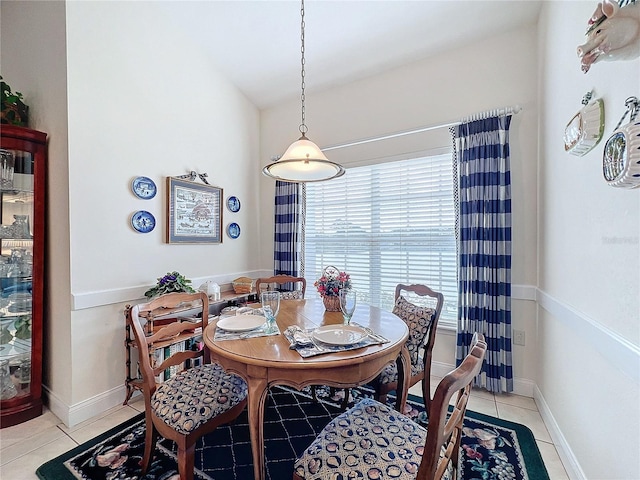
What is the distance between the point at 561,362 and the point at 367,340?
54.7 inches

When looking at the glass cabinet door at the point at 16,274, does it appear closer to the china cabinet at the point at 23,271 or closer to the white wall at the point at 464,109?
the china cabinet at the point at 23,271

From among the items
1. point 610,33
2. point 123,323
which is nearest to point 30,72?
point 123,323

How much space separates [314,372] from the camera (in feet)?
3.99

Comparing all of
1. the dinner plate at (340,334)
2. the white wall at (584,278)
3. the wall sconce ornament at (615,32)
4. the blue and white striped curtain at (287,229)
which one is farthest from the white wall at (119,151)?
the white wall at (584,278)

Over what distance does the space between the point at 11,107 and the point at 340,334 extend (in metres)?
2.94

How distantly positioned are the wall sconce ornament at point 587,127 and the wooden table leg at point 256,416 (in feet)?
6.13

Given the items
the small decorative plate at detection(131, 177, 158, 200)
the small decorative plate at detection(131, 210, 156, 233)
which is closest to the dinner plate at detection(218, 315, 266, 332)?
the small decorative plate at detection(131, 210, 156, 233)

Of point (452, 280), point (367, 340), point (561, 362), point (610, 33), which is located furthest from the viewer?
point (452, 280)

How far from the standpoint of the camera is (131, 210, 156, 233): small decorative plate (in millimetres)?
2420

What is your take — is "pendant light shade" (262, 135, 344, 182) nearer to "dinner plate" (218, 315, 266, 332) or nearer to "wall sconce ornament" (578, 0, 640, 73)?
"dinner plate" (218, 315, 266, 332)

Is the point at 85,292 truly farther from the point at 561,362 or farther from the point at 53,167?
the point at 561,362

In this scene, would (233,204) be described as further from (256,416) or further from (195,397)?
(256,416)

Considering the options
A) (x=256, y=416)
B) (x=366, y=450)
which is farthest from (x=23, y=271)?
(x=366, y=450)

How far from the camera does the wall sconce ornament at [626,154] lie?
915 mm
